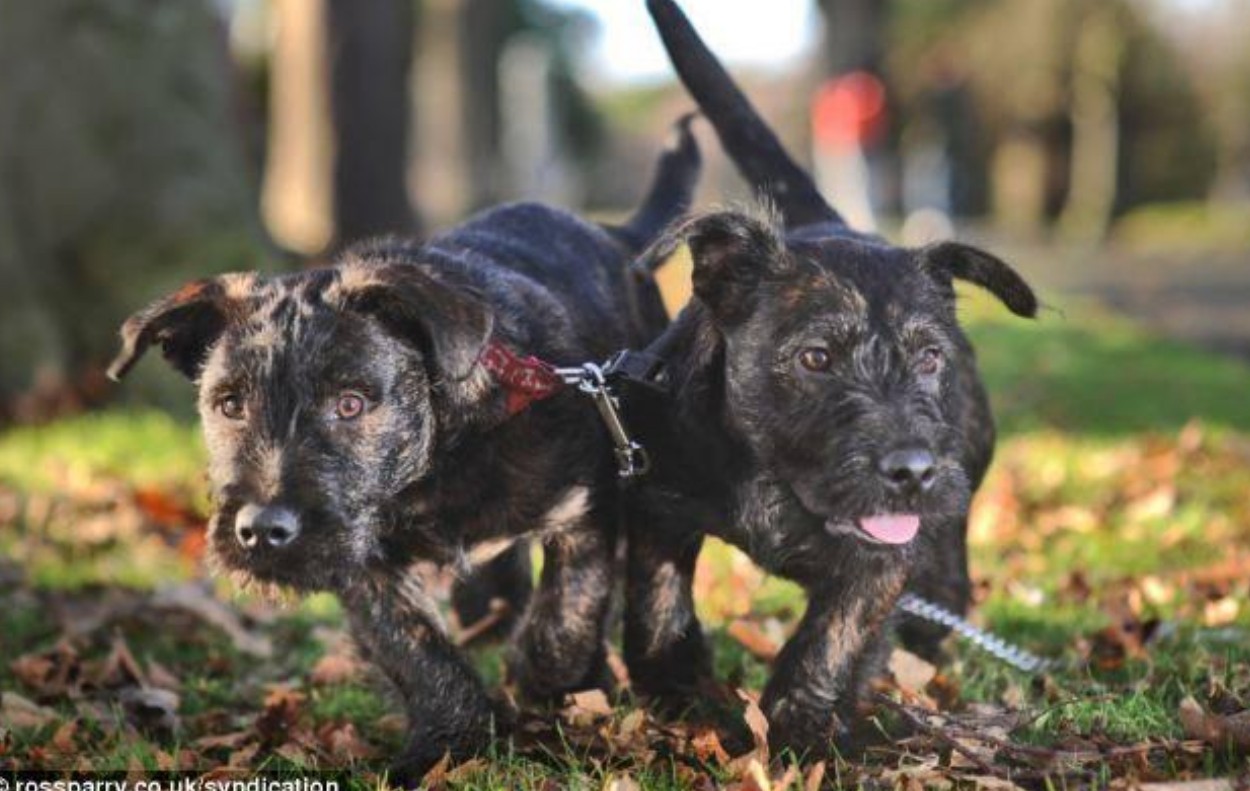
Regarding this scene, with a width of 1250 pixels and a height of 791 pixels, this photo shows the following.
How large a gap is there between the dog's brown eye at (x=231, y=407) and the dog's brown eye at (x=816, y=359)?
166cm

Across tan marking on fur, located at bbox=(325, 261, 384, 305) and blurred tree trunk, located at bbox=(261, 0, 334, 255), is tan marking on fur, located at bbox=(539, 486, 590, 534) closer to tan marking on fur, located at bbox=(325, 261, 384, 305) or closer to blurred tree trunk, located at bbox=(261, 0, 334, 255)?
tan marking on fur, located at bbox=(325, 261, 384, 305)

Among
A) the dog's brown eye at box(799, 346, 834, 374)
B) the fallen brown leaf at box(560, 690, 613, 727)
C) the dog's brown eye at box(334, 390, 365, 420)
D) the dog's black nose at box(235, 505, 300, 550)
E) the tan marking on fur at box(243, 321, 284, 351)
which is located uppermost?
the dog's brown eye at box(799, 346, 834, 374)

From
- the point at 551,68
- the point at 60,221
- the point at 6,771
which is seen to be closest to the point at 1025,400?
the point at 60,221

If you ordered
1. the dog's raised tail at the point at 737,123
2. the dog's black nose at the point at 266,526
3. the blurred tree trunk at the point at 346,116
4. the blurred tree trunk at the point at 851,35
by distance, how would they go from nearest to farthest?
1. the dog's black nose at the point at 266,526
2. the dog's raised tail at the point at 737,123
3. the blurred tree trunk at the point at 346,116
4. the blurred tree trunk at the point at 851,35

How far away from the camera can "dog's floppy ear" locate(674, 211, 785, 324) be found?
5121 millimetres

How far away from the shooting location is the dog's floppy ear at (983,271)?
5.21 metres

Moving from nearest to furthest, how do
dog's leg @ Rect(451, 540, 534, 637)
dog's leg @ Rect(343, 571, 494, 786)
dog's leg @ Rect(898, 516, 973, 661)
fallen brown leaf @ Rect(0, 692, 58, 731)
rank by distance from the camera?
dog's leg @ Rect(343, 571, 494, 786) < fallen brown leaf @ Rect(0, 692, 58, 731) < dog's leg @ Rect(898, 516, 973, 661) < dog's leg @ Rect(451, 540, 534, 637)

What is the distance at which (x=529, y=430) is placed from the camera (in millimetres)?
5191

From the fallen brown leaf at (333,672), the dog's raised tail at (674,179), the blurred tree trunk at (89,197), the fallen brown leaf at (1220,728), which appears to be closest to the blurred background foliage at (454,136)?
the blurred tree trunk at (89,197)

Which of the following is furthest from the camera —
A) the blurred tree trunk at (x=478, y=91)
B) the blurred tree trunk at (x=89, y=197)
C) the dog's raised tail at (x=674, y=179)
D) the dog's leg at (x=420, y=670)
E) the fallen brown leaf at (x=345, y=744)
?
the blurred tree trunk at (x=478, y=91)

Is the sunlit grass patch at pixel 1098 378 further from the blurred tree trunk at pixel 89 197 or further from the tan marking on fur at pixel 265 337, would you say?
the tan marking on fur at pixel 265 337

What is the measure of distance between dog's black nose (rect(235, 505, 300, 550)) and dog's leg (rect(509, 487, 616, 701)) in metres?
1.17

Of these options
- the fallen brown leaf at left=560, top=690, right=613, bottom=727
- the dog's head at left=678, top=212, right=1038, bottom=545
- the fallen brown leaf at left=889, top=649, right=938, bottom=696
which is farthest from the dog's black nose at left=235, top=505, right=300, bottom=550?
the fallen brown leaf at left=889, top=649, right=938, bottom=696

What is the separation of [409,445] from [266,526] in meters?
0.60
